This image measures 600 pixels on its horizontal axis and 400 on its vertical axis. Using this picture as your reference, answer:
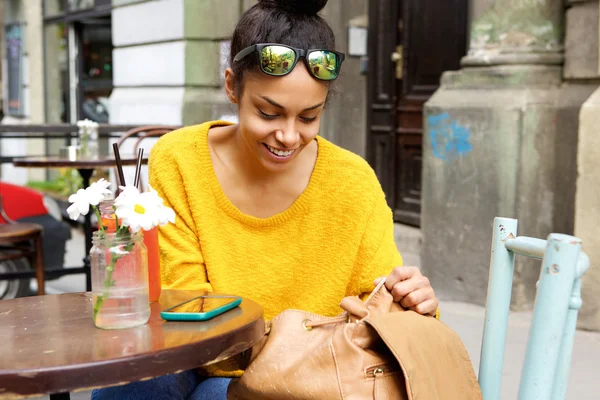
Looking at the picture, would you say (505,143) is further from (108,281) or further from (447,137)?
(108,281)

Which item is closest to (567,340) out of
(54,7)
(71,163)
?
(71,163)

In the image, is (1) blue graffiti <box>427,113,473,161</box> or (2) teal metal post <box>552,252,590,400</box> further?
(1) blue graffiti <box>427,113,473,161</box>

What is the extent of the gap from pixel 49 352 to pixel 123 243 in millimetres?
257

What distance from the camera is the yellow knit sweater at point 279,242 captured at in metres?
2.09

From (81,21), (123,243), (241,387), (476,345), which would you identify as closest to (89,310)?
(123,243)

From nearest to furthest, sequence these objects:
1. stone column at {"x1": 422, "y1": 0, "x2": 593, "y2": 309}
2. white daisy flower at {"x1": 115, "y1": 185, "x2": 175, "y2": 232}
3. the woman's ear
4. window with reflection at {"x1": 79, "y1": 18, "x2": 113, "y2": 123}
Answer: white daisy flower at {"x1": 115, "y1": 185, "x2": 175, "y2": 232}
the woman's ear
stone column at {"x1": 422, "y1": 0, "x2": 593, "y2": 309}
window with reflection at {"x1": 79, "y1": 18, "x2": 113, "y2": 123}

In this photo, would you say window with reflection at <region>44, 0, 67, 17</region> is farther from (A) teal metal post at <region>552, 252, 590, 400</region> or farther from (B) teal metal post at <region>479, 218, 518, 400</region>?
(A) teal metal post at <region>552, 252, 590, 400</region>

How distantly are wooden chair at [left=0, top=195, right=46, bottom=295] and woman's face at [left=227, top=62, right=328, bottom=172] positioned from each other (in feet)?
8.81

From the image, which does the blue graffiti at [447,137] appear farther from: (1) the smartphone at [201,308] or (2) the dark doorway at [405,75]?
(1) the smartphone at [201,308]

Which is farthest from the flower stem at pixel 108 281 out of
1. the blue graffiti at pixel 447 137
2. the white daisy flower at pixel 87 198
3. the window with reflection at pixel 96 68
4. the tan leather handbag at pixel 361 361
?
the window with reflection at pixel 96 68

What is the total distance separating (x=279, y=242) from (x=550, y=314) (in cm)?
96

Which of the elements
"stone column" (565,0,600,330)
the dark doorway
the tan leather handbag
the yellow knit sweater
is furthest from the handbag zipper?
the dark doorway

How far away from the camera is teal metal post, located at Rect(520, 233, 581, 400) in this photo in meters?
1.27

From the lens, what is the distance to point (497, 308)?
5.30ft
